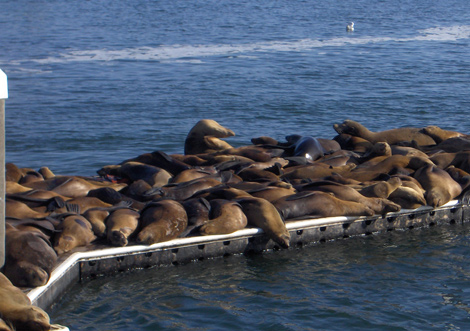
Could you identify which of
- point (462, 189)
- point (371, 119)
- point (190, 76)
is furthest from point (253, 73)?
point (462, 189)

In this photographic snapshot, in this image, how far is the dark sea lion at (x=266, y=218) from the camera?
7730 millimetres

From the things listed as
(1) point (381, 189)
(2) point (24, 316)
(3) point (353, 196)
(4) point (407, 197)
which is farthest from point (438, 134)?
(2) point (24, 316)

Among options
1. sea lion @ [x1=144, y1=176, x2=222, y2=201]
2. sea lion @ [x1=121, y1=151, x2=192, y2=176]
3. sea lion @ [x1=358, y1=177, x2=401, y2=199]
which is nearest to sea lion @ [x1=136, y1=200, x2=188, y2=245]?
sea lion @ [x1=144, y1=176, x2=222, y2=201]

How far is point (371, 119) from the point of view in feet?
57.3

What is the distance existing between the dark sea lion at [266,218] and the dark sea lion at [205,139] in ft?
12.0

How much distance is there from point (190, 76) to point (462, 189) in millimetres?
13609

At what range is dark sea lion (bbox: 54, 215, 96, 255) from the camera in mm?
7043

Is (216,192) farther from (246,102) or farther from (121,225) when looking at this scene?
(246,102)

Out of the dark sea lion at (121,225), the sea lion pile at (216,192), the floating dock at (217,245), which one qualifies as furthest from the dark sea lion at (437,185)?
the dark sea lion at (121,225)

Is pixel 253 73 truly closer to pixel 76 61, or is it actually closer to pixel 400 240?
pixel 76 61

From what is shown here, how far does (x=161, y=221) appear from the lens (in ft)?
24.4

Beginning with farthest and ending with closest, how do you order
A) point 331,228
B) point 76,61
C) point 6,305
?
point 76,61, point 331,228, point 6,305

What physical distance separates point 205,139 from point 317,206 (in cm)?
363

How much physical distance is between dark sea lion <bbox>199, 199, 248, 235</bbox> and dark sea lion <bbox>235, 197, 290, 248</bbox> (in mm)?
79
